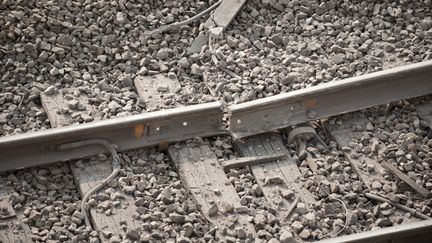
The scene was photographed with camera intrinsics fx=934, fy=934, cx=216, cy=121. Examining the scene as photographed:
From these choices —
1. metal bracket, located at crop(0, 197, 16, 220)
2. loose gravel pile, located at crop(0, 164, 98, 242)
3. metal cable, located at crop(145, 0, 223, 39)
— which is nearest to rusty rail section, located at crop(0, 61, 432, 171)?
loose gravel pile, located at crop(0, 164, 98, 242)

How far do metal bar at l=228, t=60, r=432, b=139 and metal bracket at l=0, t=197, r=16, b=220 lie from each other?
5.84 ft

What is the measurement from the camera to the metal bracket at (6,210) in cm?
646

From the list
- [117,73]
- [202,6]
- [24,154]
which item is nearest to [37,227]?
[24,154]

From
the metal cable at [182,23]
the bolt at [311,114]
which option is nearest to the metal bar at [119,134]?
the bolt at [311,114]

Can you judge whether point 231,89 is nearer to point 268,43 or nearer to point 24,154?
point 268,43

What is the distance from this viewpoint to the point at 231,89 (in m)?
7.60

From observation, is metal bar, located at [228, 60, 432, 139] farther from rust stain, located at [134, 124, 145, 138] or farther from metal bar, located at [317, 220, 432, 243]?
metal bar, located at [317, 220, 432, 243]

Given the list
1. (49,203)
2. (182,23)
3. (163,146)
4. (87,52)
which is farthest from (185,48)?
(49,203)

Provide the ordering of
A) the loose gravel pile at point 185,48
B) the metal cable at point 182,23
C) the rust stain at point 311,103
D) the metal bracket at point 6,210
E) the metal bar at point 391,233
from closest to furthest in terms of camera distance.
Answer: the metal bar at point 391,233
the metal bracket at point 6,210
the rust stain at point 311,103
the loose gravel pile at point 185,48
the metal cable at point 182,23

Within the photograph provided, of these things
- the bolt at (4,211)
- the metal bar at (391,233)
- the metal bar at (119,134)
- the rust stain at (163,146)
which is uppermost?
the metal bar at (119,134)

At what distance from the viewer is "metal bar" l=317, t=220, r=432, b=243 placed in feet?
20.3

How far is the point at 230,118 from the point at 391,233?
5.27ft

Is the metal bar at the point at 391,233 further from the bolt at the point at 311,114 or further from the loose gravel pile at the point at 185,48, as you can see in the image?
the loose gravel pile at the point at 185,48

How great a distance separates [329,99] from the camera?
7.46 m
